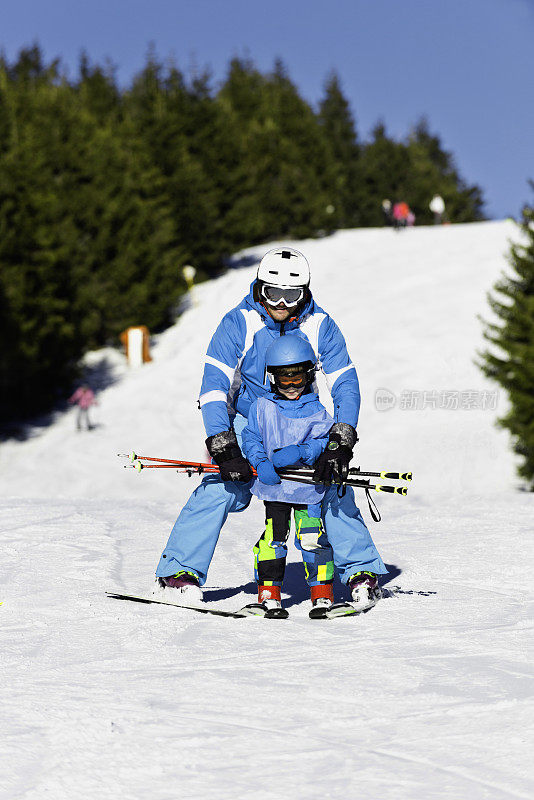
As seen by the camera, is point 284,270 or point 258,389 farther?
point 258,389

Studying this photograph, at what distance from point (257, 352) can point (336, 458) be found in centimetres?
80

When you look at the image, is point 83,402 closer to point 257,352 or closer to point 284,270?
point 257,352

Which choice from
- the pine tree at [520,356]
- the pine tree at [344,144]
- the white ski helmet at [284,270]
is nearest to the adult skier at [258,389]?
the white ski helmet at [284,270]

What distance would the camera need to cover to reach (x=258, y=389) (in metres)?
5.14

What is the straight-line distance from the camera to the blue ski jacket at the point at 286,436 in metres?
4.79

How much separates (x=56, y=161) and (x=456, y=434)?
51.9 feet

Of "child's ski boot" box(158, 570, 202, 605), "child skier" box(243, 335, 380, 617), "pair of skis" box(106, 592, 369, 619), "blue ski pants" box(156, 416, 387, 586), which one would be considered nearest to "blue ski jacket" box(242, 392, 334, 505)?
"child skier" box(243, 335, 380, 617)

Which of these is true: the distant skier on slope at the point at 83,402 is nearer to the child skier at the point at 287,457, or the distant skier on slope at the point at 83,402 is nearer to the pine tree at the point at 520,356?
the pine tree at the point at 520,356

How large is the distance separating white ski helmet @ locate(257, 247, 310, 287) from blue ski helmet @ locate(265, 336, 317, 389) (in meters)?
0.32

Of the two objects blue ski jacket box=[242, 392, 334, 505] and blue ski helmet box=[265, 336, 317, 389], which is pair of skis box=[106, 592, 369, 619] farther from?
blue ski helmet box=[265, 336, 317, 389]

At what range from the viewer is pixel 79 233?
2848 cm

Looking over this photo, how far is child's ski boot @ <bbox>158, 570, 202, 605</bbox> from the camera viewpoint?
5.17m

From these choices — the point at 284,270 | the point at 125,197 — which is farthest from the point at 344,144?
the point at 284,270

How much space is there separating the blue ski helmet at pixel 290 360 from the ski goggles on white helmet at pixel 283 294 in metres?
0.22
